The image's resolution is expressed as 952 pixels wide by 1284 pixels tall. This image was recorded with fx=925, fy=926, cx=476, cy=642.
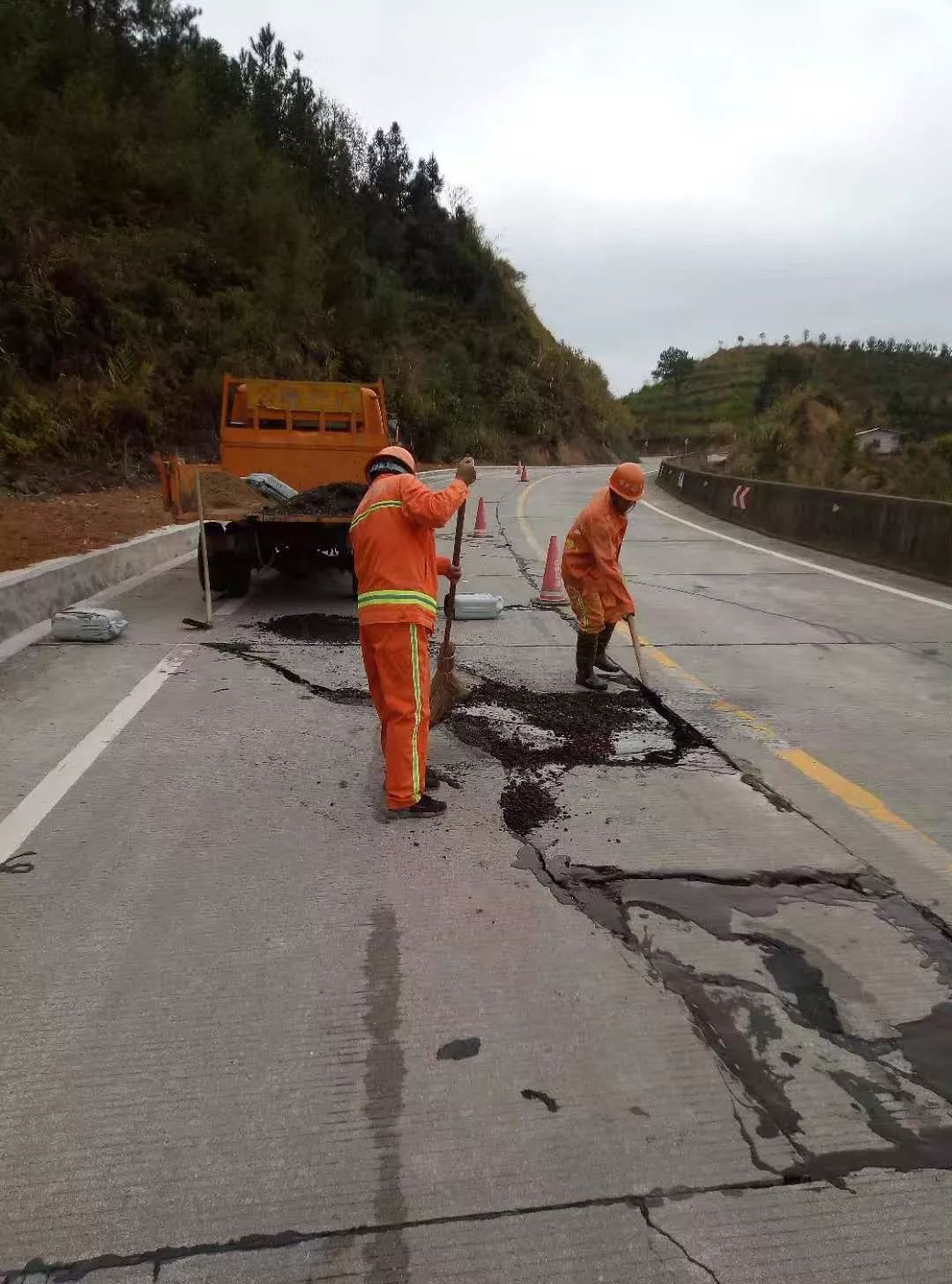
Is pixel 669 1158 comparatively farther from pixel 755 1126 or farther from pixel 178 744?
pixel 178 744

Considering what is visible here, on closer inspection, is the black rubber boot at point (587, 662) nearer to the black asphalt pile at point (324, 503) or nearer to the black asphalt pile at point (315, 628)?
the black asphalt pile at point (315, 628)

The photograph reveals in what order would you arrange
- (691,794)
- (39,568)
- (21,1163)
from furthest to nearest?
(39,568)
(691,794)
(21,1163)

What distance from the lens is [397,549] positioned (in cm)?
408

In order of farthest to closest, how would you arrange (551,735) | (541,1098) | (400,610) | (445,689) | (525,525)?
(525,525), (551,735), (445,689), (400,610), (541,1098)

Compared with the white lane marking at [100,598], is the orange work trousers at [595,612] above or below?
above

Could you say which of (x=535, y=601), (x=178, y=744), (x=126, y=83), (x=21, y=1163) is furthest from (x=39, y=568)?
(x=126, y=83)

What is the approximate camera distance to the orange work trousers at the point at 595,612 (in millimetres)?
6328

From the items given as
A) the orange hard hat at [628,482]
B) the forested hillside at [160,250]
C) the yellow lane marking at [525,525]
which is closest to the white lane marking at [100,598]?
the orange hard hat at [628,482]

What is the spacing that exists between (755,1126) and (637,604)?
7.57 m

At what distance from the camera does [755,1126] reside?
232 cm

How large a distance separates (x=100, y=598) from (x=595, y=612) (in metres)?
5.38

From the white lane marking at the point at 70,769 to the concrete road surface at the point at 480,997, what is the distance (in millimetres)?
26

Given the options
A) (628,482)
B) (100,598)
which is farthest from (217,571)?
(628,482)

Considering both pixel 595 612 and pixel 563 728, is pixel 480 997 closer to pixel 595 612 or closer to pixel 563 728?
pixel 563 728
